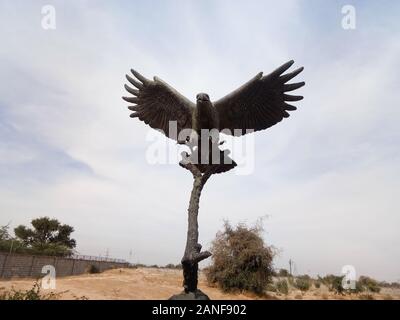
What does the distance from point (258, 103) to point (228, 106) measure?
88 centimetres

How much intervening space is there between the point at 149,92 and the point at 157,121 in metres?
0.78

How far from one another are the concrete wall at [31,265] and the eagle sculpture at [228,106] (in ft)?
66.2

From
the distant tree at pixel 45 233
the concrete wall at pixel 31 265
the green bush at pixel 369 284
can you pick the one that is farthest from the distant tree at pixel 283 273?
the distant tree at pixel 45 233

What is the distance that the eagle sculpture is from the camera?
7328 millimetres

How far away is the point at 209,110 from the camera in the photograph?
6.85 m

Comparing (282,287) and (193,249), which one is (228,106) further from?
(282,287)

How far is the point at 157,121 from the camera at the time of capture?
8.66 metres

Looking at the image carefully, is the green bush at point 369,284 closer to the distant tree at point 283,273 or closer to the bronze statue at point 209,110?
the distant tree at point 283,273

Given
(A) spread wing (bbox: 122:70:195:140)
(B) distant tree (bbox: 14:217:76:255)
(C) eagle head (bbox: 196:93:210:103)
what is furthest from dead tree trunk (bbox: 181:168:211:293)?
(B) distant tree (bbox: 14:217:76:255)

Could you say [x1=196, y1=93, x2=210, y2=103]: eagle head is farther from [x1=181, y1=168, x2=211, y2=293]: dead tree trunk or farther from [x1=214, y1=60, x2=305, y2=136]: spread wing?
[x1=181, y1=168, x2=211, y2=293]: dead tree trunk

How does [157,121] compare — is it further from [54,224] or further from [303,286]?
[54,224]

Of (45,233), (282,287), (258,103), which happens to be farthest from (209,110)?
(45,233)

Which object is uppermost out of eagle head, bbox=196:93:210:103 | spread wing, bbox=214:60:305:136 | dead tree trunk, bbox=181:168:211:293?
spread wing, bbox=214:60:305:136

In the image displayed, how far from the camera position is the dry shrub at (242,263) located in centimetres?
2266
